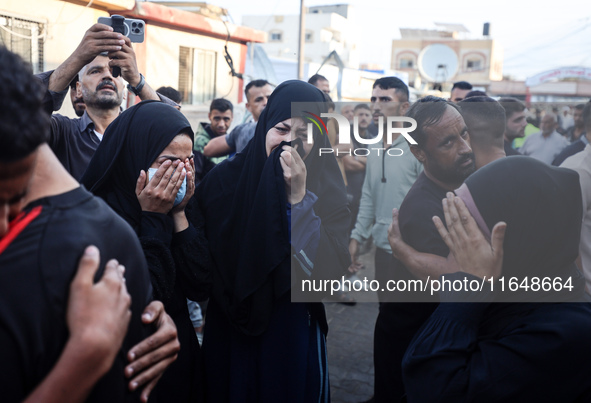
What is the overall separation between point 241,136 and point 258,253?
2676mm

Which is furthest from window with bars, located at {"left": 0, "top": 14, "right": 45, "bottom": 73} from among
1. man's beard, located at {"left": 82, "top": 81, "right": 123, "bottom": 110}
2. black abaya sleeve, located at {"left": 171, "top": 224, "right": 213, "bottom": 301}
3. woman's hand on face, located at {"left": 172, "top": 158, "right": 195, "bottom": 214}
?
black abaya sleeve, located at {"left": 171, "top": 224, "right": 213, "bottom": 301}

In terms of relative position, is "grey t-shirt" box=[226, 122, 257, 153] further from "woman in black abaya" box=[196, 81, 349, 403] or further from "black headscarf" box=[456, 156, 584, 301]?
"black headscarf" box=[456, 156, 584, 301]

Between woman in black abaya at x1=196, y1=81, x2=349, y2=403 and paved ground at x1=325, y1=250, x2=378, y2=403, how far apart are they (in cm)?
141

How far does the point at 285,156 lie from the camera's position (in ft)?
7.04

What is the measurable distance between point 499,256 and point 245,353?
1.11 meters

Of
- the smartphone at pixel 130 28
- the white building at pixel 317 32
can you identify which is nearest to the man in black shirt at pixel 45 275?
the smartphone at pixel 130 28

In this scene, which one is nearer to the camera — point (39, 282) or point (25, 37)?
point (39, 282)

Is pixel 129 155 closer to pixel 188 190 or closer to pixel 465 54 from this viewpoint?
pixel 188 190

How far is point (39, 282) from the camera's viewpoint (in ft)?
3.17

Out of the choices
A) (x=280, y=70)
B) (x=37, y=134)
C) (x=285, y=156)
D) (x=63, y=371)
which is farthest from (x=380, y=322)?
(x=280, y=70)

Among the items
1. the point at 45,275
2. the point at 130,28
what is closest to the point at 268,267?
the point at 45,275

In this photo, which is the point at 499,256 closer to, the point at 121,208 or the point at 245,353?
the point at 245,353

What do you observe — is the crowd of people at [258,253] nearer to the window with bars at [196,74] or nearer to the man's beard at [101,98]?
the man's beard at [101,98]

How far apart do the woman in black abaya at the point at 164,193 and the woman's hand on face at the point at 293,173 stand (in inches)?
14.9
